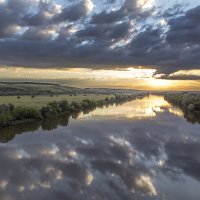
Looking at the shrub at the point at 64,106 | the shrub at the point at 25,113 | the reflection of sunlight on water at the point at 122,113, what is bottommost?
the reflection of sunlight on water at the point at 122,113

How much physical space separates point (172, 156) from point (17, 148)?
12328 mm

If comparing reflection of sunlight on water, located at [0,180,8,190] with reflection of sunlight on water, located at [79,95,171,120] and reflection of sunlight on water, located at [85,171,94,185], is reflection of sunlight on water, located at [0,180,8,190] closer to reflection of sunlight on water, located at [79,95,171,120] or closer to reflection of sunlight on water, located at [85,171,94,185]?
reflection of sunlight on water, located at [85,171,94,185]

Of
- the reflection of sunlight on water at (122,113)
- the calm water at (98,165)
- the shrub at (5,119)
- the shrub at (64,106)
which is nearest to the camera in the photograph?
the calm water at (98,165)

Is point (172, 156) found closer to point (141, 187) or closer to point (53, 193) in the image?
point (141, 187)

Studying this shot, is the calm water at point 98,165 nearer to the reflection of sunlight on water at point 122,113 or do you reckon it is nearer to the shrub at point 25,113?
the shrub at point 25,113

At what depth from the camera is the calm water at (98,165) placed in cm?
1803

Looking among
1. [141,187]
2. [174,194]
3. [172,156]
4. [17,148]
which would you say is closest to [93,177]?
[141,187]

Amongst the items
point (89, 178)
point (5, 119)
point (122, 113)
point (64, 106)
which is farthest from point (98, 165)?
point (122, 113)

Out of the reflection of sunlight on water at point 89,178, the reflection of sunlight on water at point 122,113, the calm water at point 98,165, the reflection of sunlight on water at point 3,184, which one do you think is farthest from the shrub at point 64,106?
the reflection of sunlight on water at point 3,184

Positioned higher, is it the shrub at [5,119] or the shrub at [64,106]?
the shrub at [5,119]

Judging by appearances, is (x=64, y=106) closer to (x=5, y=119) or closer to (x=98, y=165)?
(x=5, y=119)

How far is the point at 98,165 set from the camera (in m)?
23.8

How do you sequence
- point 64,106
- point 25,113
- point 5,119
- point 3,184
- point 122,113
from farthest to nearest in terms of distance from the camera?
point 122,113
point 64,106
point 25,113
point 5,119
point 3,184

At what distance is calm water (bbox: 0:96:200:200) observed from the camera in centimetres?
1803
